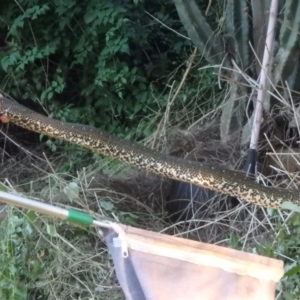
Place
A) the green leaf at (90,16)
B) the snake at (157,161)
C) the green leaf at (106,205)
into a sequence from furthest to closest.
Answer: the green leaf at (90,16), the green leaf at (106,205), the snake at (157,161)

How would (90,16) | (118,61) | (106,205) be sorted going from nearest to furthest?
(106,205) → (90,16) → (118,61)

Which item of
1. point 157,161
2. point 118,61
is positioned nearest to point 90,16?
point 118,61

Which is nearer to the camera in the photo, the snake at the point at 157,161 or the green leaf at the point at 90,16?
the snake at the point at 157,161

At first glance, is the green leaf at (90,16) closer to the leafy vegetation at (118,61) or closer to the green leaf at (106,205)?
the leafy vegetation at (118,61)

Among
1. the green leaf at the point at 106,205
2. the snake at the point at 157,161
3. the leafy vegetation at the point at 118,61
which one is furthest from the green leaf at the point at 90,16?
the green leaf at the point at 106,205

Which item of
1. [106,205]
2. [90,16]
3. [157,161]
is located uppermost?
[90,16]

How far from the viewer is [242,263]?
138 centimetres

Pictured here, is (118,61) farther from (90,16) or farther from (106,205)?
(106,205)

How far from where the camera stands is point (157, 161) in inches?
102

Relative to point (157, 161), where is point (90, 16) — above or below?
above

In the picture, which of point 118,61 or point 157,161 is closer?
point 157,161

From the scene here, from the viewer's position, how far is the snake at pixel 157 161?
245 cm

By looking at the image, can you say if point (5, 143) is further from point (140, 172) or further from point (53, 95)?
point (140, 172)

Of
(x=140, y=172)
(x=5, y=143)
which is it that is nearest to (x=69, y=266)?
(x=140, y=172)
